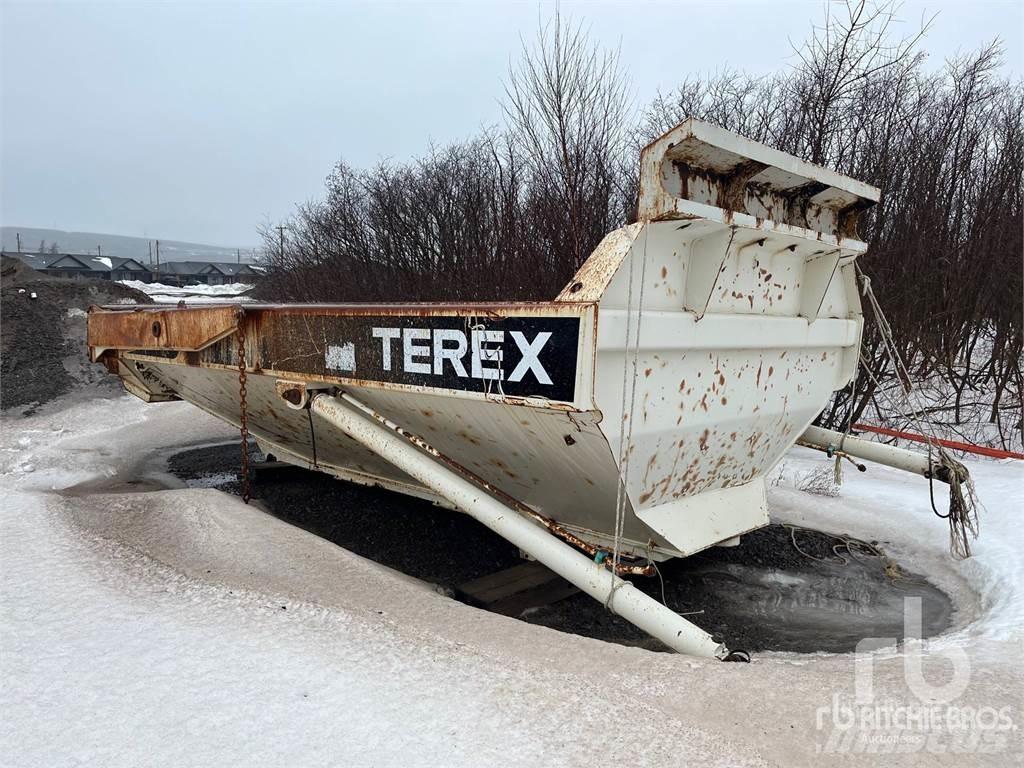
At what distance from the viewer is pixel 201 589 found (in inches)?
125

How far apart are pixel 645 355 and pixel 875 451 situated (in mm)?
2358

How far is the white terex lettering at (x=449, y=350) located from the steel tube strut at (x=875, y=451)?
8.90ft

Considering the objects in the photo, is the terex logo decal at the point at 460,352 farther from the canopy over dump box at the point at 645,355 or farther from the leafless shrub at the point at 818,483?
the leafless shrub at the point at 818,483

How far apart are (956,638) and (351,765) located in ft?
8.73

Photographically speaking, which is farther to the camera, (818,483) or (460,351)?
(818,483)

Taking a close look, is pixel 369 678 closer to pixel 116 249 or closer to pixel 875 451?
pixel 875 451

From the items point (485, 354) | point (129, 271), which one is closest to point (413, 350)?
point (485, 354)

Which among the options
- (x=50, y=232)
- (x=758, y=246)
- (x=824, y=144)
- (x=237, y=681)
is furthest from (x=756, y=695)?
(x=50, y=232)

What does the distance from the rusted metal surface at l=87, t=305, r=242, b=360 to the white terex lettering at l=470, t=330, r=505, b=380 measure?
6.59 feet

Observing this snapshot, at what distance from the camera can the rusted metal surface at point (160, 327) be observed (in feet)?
14.9

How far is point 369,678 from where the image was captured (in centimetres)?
244

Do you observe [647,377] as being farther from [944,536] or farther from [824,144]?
[824,144]

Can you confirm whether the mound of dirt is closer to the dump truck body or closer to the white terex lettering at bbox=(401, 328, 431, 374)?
the dump truck body

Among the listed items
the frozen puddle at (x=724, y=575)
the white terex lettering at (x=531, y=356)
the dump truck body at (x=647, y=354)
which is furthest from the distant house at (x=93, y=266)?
the white terex lettering at (x=531, y=356)
